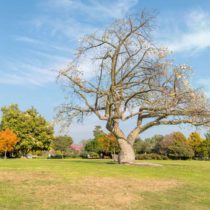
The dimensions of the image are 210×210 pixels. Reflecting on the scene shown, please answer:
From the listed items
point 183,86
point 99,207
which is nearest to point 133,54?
point 183,86

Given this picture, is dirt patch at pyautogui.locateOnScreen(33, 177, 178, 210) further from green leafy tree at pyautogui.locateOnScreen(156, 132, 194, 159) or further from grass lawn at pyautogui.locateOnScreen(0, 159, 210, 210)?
green leafy tree at pyautogui.locateOnScreen(156, 132, 194, 159)

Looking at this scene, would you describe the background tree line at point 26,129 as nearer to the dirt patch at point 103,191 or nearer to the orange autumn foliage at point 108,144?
the orange autumn foliage at point 108,144

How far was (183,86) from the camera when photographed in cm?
2569

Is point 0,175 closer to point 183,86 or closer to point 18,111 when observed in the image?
point 183,86

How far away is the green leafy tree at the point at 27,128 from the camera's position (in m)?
71.2

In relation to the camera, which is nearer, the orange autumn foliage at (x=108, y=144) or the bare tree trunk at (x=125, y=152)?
the bare tree trunk at (x=125, y=152)

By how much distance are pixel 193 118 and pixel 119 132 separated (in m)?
5.44

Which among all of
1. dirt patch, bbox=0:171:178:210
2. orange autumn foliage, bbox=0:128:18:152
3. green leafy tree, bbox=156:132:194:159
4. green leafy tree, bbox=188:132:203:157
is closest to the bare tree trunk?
dirt patch, bbox=0:171:178:210

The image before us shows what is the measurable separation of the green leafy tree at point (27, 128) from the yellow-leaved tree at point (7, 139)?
10.3ft

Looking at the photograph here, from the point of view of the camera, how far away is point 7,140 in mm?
65000

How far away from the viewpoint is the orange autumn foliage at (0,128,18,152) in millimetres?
64188

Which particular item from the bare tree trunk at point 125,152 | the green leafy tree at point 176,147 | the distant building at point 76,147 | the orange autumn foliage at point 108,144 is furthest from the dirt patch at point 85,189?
the distant building at point 76,147

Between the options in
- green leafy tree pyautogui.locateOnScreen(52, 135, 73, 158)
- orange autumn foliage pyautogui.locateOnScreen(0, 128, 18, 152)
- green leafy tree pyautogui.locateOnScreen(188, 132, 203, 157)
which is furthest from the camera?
green leafy tree pyautogui.locateOnScreen(52, 135, 73, 158)

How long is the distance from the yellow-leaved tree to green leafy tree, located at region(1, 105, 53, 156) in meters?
3.13
